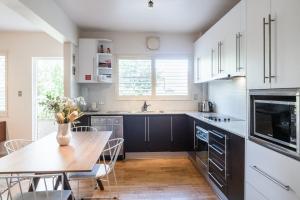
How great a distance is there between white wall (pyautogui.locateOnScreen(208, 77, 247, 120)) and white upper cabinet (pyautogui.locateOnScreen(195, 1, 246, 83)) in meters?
0.33

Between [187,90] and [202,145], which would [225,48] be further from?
[187,90]

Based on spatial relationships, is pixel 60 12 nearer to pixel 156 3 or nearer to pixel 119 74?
pixel 156 3

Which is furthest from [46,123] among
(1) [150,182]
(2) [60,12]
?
(1) [150,182]

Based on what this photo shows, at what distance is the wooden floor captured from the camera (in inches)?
119

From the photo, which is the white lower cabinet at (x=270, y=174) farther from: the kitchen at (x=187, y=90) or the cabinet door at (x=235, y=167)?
the cabinet door at (x=235, y=167)

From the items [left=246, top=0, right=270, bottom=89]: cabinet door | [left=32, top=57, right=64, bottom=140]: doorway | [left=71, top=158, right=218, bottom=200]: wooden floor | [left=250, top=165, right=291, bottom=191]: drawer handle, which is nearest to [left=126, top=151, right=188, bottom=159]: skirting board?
[left=71, top=158, right=218, bottom=200]: wooden floor

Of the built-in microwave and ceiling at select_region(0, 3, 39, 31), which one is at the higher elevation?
ceiling at select_region(0, 3, 39, 31)

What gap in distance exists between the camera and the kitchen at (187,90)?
1679 mm

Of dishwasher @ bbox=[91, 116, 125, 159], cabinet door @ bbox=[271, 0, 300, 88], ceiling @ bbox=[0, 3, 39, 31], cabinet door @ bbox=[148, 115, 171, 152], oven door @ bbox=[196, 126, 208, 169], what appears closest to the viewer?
cabinet door @ bbox=[271, 0, 300, 88]

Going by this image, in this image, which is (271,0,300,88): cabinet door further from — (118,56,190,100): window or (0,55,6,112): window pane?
(0,55,6,112): window pane

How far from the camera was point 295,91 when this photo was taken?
1473 millimetres

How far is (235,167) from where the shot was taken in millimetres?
2383

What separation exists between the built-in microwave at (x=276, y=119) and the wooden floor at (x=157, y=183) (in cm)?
139

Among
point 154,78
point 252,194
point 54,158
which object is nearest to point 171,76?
point 154,78
